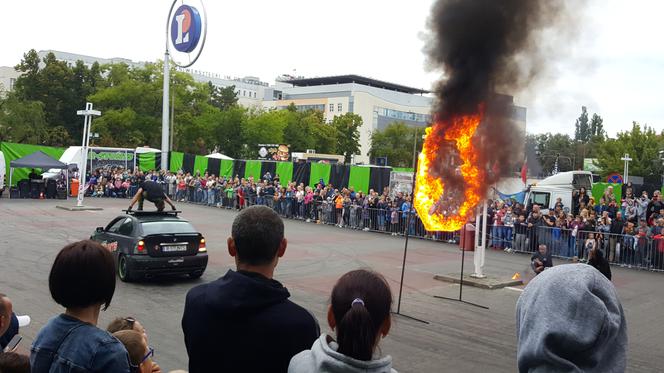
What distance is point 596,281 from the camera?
211 cm

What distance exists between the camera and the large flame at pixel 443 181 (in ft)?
42.5

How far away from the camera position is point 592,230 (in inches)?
758

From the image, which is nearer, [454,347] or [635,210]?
[454,347]

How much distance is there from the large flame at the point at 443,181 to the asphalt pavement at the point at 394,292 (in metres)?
1.74

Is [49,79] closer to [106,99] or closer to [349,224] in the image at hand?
[106,99]

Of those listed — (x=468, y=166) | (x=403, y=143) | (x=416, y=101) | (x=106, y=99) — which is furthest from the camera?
(x=416, y=101)

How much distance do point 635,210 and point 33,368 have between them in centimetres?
2261

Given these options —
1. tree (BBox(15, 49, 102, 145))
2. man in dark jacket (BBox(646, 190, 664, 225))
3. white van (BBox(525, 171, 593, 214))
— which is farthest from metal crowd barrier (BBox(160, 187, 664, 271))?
tree (BBox(15, 49, 102, 145))

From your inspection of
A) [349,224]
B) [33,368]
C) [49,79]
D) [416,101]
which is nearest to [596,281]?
[33,368]

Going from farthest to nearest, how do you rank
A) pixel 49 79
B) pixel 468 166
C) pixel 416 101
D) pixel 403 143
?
pixel 416 101
pixel 403 143
pixel 49 79
pixel 468 166

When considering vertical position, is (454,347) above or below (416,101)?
below

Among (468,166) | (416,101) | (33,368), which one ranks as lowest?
(33,368)

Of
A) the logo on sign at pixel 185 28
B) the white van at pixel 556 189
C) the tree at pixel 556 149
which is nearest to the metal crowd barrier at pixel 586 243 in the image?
the white van at pixel 556 189

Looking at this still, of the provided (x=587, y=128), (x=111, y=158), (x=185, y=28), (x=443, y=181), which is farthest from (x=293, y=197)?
(x=587, y=128)
